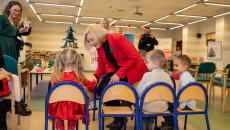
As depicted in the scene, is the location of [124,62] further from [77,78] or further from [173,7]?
[173,7]

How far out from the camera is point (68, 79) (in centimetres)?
179

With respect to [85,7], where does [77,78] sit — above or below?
below

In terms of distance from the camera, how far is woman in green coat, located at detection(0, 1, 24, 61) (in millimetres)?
2670

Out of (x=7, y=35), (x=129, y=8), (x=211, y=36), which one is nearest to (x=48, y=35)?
(x=129, y=8)

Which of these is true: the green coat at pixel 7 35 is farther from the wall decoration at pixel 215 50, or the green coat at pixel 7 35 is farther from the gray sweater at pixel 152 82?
the wall decoration at pixel 215 50

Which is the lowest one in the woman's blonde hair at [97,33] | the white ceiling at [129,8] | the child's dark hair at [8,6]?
the woman's blonde hair at [97,33]

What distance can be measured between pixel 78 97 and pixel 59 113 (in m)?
0.23

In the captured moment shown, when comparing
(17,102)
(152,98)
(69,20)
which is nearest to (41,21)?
(69,20)

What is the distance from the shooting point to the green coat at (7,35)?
2.65m

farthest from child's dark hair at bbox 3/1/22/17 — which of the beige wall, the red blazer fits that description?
the beige wall

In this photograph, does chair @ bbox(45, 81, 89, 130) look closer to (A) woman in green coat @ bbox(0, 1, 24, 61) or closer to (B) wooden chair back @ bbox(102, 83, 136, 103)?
(B) wooden chair back @ bbox(102, 83, 136, 103)

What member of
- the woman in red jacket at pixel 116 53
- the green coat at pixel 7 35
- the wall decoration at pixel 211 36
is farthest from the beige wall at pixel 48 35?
the woman in red jacket at pixel 116 53

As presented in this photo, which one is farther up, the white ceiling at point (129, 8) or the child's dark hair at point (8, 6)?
the white ceiling at point (129, 8)

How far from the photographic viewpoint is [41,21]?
11.8m
